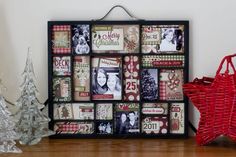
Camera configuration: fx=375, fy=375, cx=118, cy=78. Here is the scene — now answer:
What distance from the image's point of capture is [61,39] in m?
1.36

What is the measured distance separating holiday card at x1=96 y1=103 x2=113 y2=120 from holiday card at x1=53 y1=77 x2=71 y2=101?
11 centimetres

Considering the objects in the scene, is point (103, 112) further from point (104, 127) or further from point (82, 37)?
point (82, 37)

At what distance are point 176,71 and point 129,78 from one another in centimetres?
17

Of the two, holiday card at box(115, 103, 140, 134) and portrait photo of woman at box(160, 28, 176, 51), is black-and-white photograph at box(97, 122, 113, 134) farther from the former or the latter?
portrait photo of woman at box(160, 28, 176, 51)

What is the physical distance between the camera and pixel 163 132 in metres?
1.36

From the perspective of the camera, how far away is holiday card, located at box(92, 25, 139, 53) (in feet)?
4.42

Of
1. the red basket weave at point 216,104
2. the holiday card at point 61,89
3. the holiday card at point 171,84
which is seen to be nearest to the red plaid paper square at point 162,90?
the holiday card at point 171,84

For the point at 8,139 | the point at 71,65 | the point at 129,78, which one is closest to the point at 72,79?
the point at 71,65

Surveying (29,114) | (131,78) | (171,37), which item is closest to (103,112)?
(131,78)

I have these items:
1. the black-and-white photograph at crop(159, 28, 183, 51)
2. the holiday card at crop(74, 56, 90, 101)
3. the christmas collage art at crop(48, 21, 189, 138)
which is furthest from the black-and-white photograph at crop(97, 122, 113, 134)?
the black-and-white photograph at crop(159, 28, 183, 51)

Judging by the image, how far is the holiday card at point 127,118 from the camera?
136 cm

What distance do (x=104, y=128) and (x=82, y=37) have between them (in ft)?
1.11

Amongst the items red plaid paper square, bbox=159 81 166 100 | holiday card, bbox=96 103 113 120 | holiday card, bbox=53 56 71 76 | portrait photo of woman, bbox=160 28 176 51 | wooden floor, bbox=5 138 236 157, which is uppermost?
portrait photo of woman, bbox=160 28 176 51

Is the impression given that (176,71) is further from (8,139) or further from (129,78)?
(8,139)
